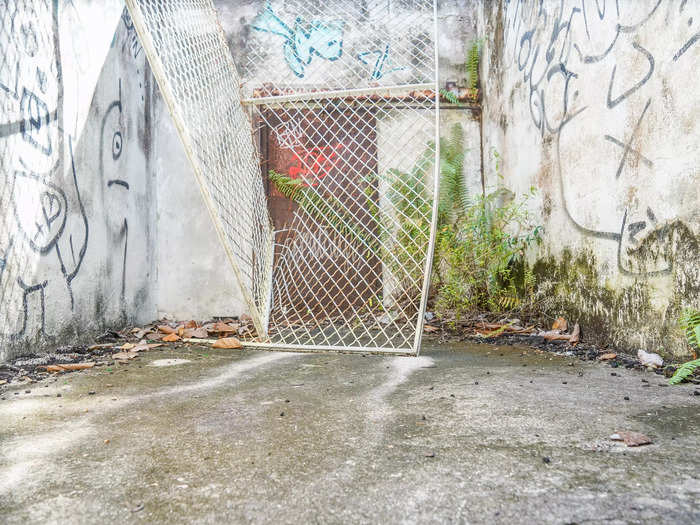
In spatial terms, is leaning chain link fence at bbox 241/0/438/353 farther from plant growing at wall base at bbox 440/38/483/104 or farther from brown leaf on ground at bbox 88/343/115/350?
brown leaf on ground at bbox 88/343/115/350

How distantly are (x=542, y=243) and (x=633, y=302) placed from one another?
38.0 inches

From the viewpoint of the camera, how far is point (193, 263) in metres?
3.90

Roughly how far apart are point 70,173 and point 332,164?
187cm

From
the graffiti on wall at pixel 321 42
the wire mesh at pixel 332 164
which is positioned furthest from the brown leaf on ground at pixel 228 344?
the graffiti on wall at pixel 321 42

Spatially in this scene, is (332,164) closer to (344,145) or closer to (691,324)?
(344,145)

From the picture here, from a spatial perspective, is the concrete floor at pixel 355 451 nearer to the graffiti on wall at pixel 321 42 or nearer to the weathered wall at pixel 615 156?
the weathered wall at pixel 615 156

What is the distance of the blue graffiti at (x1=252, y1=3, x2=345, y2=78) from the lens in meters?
4.10

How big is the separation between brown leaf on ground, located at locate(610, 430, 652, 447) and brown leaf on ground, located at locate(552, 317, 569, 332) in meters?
1.59

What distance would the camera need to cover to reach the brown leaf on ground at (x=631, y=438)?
1.04 metres

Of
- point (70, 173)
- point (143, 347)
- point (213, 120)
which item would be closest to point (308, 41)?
point (213, 120)

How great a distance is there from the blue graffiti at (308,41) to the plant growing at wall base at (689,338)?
3.40 m

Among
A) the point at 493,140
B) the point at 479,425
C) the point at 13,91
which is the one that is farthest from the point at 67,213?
the point at 493,140

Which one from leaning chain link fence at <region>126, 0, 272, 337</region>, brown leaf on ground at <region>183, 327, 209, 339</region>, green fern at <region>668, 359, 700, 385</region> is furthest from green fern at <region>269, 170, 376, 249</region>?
green fern at <region>668, 359, 700, 385</region>

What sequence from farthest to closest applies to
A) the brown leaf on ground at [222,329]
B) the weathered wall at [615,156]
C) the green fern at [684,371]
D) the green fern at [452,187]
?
the green fern at [452,187] < the brown leaf on ground at [222,329] < the weathered wall at [615,156] < the green fern at [684,371]
